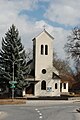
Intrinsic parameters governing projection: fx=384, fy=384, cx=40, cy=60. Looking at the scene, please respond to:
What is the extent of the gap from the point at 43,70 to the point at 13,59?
9468 mm

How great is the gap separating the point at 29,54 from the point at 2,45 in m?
40.3

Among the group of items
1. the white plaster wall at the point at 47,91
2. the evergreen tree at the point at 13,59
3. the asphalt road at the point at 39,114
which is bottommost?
the asphalt road at the point at 39,114

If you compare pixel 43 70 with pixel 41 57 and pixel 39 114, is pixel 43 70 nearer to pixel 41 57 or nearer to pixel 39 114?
pixel 41 57

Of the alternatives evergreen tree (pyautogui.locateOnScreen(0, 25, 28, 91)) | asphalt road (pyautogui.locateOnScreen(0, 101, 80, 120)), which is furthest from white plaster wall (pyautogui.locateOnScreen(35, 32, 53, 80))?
asphalt road (pyautogui.locateOnScreen(0, 101, 80, 120))

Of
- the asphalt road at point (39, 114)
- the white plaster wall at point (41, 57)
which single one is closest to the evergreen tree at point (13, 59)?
the white plaster wall at point (41, 57)

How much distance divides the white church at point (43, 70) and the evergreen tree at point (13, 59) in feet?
20.3

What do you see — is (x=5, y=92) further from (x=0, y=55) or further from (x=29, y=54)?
(x=29, y=54)

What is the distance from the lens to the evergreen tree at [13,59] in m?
69.4

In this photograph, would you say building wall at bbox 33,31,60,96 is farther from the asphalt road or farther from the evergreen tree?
the asphalt road

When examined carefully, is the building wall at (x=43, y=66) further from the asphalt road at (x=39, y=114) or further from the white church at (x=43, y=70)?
the asphalt road at (x=39, y=114)

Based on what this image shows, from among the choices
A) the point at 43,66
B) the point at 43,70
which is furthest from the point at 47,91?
the point at 43,66

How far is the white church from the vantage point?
76625 millimetres

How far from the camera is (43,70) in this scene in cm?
7719

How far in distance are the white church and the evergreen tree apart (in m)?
6.18
